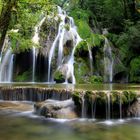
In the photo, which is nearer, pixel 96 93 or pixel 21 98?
pixel 96 93

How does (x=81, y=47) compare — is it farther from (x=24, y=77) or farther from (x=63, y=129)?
(x=63, y=129)

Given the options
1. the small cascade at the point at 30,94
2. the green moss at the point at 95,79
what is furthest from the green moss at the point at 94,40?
the small cascade at the point at 30,94

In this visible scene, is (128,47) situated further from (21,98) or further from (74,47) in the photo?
(21,98)

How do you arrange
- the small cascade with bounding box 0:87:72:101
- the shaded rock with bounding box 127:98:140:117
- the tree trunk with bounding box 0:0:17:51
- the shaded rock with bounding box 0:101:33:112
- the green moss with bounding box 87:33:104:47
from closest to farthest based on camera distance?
Answer: the tree trunk with bounding box 0:0:17:51 → the shaded rock with bounding box 127:98:140:117 → the shaded rock with bounding box 0:101:33:112 → the small cascade with bounding box 0:87:72:101 → the green moss with bounding box 87:33:104:47

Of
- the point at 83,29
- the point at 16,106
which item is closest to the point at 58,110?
the point at 16,106

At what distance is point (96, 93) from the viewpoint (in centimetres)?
1255

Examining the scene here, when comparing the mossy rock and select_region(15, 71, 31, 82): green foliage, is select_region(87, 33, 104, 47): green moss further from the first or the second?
select_region(15, 71, 31, 82): green foliage

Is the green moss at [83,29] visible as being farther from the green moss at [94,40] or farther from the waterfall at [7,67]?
the waterfall at [7,67]

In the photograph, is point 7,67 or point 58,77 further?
point 7,67

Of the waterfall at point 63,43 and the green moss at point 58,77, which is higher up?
the waterfall at point 63,43

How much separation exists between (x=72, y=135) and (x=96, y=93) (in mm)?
3328

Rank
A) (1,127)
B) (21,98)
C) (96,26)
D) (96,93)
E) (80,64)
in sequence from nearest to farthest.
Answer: (1,127) → (96,93) → (21,98) → (80,64) → (96,26)

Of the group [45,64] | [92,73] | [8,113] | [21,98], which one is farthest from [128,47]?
[8,113]

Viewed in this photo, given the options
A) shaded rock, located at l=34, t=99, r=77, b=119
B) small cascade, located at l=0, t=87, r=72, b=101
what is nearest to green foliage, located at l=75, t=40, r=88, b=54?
small cascade, located at l=0, t=87, r=72, b=101
